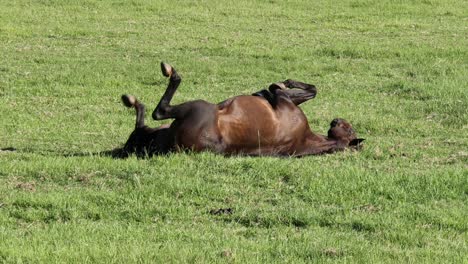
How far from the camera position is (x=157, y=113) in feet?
29.3

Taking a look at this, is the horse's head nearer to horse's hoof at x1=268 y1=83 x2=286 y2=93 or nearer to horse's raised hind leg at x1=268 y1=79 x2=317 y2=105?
horse's raised hind leg at x1=268 y1=79 x2=317 y2=105

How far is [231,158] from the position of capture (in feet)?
28.5

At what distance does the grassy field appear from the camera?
638cm

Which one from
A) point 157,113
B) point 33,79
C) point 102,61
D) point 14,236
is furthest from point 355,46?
point 14,236

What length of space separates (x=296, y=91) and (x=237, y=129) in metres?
1.16

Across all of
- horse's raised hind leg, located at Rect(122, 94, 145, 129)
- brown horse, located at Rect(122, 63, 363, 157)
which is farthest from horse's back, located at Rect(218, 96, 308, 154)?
horse's raised hind leg, located at Rect(122, 94, 145, 129)

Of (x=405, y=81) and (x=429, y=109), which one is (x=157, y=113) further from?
(x=405, y=81)

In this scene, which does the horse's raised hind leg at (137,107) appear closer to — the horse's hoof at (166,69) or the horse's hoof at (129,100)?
the horse's hoof at (129,100)

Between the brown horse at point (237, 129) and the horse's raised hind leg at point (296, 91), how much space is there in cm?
2

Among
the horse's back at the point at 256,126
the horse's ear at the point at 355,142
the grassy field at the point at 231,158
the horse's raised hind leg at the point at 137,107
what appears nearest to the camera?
the grassy field at the point at 231,158

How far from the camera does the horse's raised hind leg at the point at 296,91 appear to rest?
9.76m

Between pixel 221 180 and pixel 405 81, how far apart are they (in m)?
7.14

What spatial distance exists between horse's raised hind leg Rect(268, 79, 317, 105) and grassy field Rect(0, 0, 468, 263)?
0.79 metres

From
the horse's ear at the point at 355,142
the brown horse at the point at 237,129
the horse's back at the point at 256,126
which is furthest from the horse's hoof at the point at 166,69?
the horse's ear at the point at 355,142
